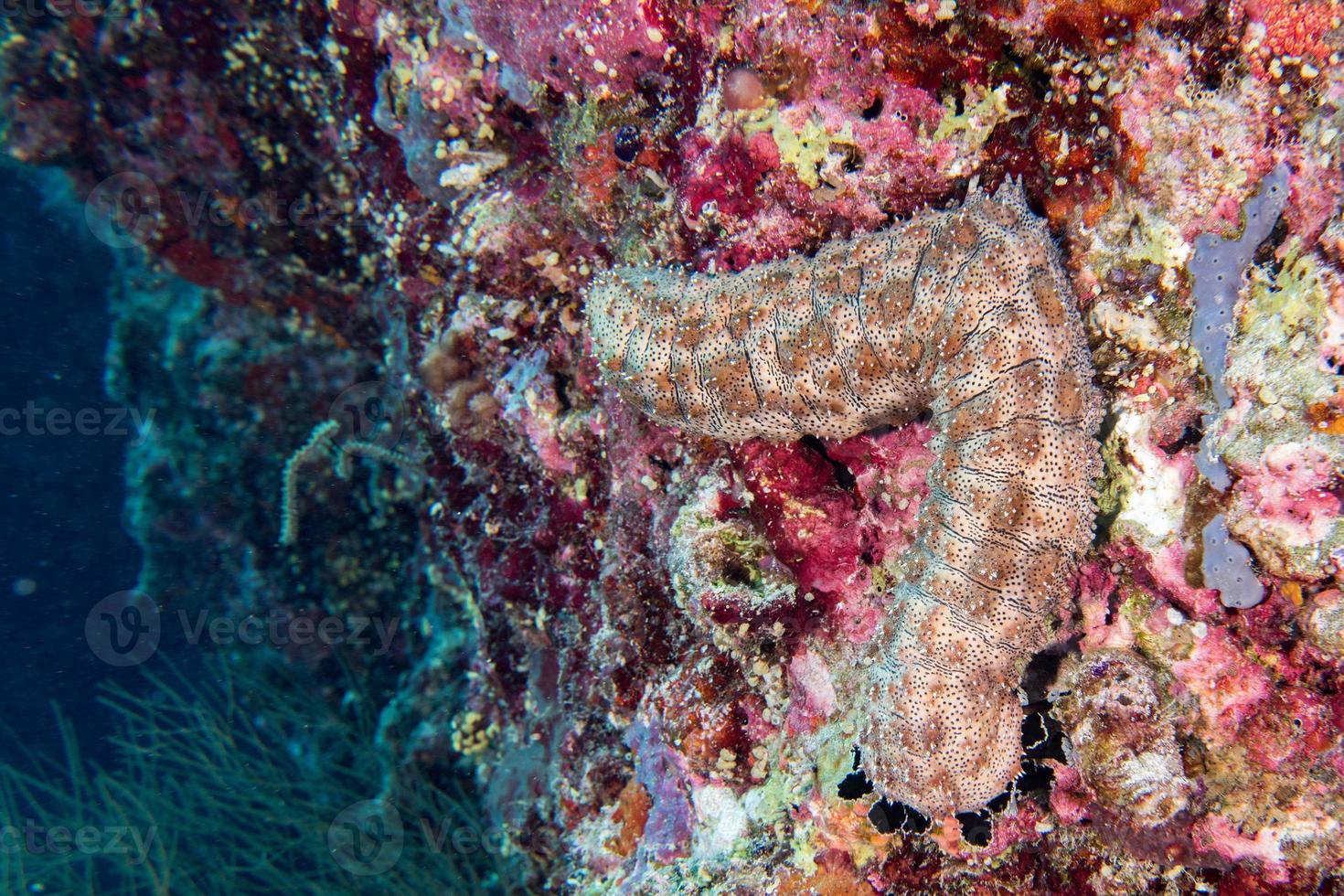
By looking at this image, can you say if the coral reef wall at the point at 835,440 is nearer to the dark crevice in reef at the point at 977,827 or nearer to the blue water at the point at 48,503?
the dark crevice in reef at the point at 977,827

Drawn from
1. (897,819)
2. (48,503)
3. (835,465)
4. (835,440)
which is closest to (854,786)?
(897,819)

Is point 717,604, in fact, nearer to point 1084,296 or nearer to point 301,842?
point 1084,296

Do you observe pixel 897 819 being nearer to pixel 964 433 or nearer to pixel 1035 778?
pixel 1035 778

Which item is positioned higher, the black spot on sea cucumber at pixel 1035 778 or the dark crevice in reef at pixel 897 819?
the black spot on sea cucumber at pixel 1035 778

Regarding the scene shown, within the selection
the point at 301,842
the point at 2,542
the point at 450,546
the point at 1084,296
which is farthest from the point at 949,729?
the point at 2,542

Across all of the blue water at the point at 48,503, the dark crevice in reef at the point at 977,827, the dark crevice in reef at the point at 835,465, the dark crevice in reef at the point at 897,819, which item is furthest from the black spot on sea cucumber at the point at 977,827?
the blue water at the point at 48,503
